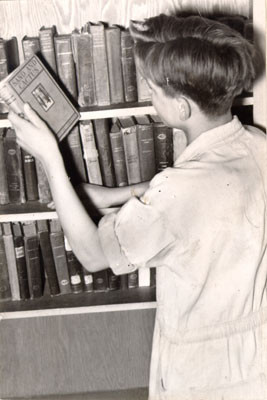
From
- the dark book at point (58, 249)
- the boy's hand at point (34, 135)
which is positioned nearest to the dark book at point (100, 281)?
the dark book at point (58, 249)

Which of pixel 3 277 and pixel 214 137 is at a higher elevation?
pixel 214 137

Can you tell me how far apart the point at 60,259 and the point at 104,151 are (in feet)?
1.34

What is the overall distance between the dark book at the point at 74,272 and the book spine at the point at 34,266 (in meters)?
0.10

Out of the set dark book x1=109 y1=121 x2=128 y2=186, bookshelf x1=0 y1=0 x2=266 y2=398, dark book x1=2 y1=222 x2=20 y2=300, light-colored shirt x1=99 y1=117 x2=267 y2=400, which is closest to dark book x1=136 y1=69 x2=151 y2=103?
dark book x1=109 y1=121 x2=128 y2=186

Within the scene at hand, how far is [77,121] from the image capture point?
1.74 meters

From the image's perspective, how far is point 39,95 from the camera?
5.07 ft

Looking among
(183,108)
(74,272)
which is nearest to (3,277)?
(74,272)

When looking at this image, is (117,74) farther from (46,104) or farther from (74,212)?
(74,212)

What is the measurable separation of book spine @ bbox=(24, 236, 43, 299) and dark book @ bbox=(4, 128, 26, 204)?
151mm

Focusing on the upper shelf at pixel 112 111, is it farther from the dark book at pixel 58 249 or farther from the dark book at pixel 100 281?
the dark book at pixel 100 281

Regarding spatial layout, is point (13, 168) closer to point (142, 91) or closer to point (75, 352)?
point (142, 91)

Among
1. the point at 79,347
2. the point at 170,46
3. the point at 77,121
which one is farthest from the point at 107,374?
the point at 170,46

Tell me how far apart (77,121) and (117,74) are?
18 cm

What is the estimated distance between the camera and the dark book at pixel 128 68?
66.4 inches
